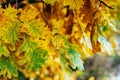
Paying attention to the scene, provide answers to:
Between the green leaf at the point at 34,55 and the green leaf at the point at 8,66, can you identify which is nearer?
the green leaf at the point at 34,55

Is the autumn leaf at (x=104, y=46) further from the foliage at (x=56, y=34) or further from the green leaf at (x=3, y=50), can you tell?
the green leaf at (x=3, y=50)

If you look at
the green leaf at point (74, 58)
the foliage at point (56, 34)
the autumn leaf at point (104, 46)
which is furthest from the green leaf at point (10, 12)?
the autumn leaf at point (104, 46)

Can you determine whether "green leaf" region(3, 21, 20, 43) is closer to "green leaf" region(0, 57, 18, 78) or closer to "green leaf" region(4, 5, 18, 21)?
"green leaf" region(4, 5, 18, 21)

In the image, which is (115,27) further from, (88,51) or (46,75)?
(46,75)

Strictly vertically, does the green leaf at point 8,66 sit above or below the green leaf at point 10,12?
below

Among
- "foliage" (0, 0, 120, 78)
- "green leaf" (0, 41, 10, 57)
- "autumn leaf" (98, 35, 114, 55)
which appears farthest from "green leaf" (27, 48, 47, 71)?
"autumn leaf" (98, 35, 114, 55)

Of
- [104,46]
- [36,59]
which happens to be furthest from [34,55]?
[104,46]

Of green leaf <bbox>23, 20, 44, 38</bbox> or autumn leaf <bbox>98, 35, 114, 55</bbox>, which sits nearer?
green leaf <bbox>23, 20, 44, 38</bbox>

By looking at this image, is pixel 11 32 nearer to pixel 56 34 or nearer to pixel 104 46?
pixel 56 34
